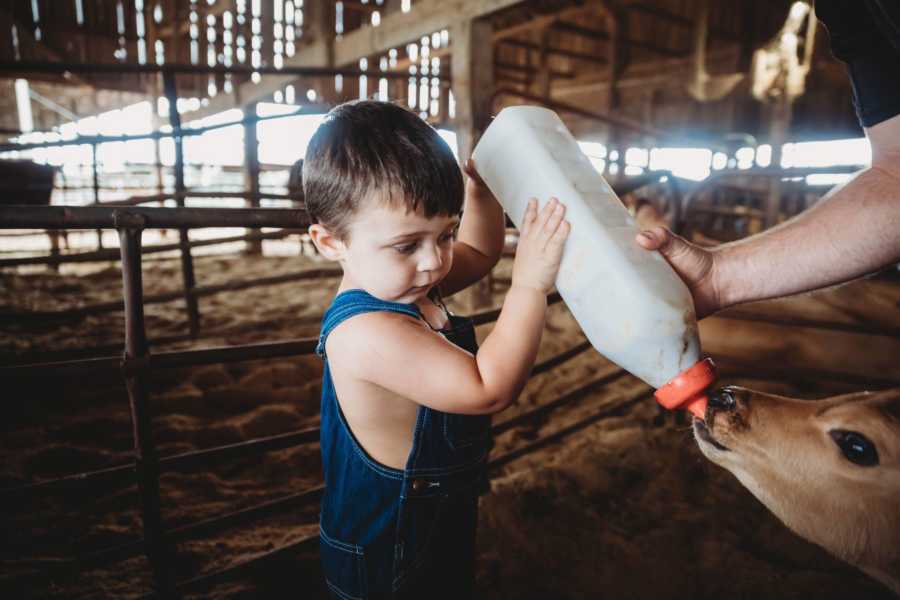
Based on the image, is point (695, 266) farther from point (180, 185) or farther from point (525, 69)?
point (525, 69)

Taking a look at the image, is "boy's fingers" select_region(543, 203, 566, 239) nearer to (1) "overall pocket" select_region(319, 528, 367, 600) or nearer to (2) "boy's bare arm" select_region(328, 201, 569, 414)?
(2) "boy's bare arm" select_region(328, 201, 569, 414)

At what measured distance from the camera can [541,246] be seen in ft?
2.94

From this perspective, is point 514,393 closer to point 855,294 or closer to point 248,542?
point 248,542

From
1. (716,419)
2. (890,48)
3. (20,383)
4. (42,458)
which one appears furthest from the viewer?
(20,383)

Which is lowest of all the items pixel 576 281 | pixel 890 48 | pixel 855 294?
pixel 855 294

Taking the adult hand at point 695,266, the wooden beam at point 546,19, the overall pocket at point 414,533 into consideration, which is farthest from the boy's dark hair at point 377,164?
the wooden beam at point 546,19

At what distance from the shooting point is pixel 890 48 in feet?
3.44

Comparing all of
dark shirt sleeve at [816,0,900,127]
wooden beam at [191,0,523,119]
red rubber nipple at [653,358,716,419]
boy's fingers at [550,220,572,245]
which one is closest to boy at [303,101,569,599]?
boy's fingers at [550,220,572,245]

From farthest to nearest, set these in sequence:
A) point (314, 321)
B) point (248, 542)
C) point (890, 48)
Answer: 1. point (314, 321)
2. point (248, 542)
3. point (890, 48)

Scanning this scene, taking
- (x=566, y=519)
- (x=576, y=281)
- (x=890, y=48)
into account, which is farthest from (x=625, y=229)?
(x=566, y=519)

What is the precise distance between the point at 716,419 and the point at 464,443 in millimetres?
675

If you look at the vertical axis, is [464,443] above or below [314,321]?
above

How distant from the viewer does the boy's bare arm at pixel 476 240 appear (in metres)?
1.28

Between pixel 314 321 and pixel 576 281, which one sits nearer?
pixel 576 281
